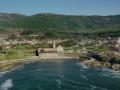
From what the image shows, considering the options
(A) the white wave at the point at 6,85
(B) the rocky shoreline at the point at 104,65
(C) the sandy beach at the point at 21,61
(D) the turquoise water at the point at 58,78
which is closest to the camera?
(A) the white wave at the point at 6,85

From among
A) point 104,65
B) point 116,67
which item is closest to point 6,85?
point 116,67

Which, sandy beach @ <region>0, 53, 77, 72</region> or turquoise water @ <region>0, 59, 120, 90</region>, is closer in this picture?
turquoise water @ <region>0, 59, 120, 90</region>

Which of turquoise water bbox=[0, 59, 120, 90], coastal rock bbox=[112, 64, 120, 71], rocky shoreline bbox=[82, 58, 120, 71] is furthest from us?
rocky shoreline bbox=[82, 58, 120, 71]

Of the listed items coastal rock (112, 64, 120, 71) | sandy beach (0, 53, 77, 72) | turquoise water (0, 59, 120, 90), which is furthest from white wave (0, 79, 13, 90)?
coastal rock (112, 64, 120, 71)

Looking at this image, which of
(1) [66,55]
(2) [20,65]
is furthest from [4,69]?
(1) [66,55]

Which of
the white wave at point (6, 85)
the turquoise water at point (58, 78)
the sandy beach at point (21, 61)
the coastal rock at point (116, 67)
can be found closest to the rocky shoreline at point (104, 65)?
the coastal rock at point (116, 67)

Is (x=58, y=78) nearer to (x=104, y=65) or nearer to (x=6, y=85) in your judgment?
(x=6, y=85)

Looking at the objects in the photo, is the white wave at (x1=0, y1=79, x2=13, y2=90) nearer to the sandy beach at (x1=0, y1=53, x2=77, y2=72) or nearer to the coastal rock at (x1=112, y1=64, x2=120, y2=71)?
the sandy beach at (x1=0, y1=53, x2=77, y2=72)

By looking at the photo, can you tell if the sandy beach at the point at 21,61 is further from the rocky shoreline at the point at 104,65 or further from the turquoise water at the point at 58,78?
the rocky shoreline at the point at 104,65

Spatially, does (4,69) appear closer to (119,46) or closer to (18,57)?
(18,57)
